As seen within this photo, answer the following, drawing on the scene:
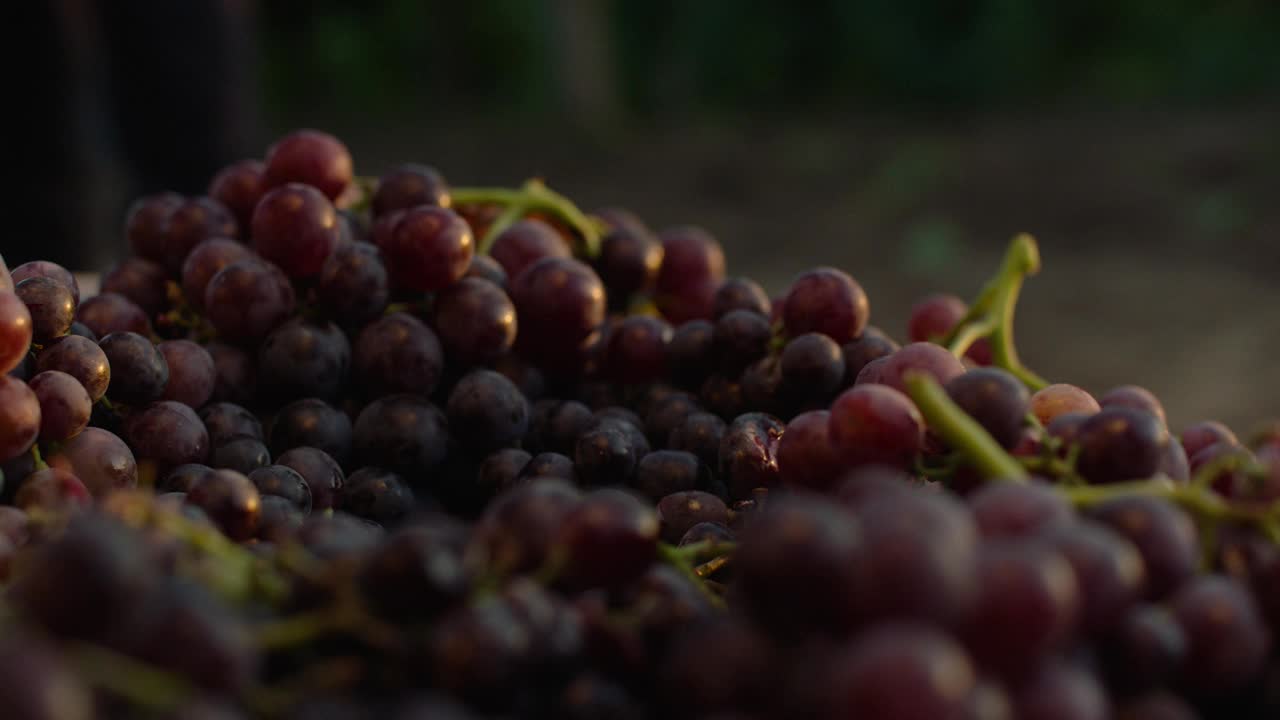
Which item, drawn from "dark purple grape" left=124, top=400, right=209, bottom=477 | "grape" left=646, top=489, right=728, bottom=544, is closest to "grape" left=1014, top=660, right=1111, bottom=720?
"grape" left=646, top=489, right=728, bottom=544

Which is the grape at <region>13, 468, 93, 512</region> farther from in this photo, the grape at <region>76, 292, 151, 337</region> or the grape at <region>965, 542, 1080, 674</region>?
the grape at <region>965, 542, 1080, 674</region>

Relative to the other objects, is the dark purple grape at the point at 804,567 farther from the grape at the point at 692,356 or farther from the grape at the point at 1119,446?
the grape at the point at 692,356

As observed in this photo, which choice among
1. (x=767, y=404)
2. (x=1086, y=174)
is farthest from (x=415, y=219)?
(x=1086, y=174)

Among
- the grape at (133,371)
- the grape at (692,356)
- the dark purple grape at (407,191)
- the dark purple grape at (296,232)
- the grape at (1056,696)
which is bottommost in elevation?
the grape at (1056,696)

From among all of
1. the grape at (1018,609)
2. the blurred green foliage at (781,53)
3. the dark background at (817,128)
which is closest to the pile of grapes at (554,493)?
the grape at (1018,609)

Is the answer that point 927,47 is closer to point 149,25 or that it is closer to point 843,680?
point 149,25

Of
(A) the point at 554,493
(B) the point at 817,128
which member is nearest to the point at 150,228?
(A) the point at 554,493
